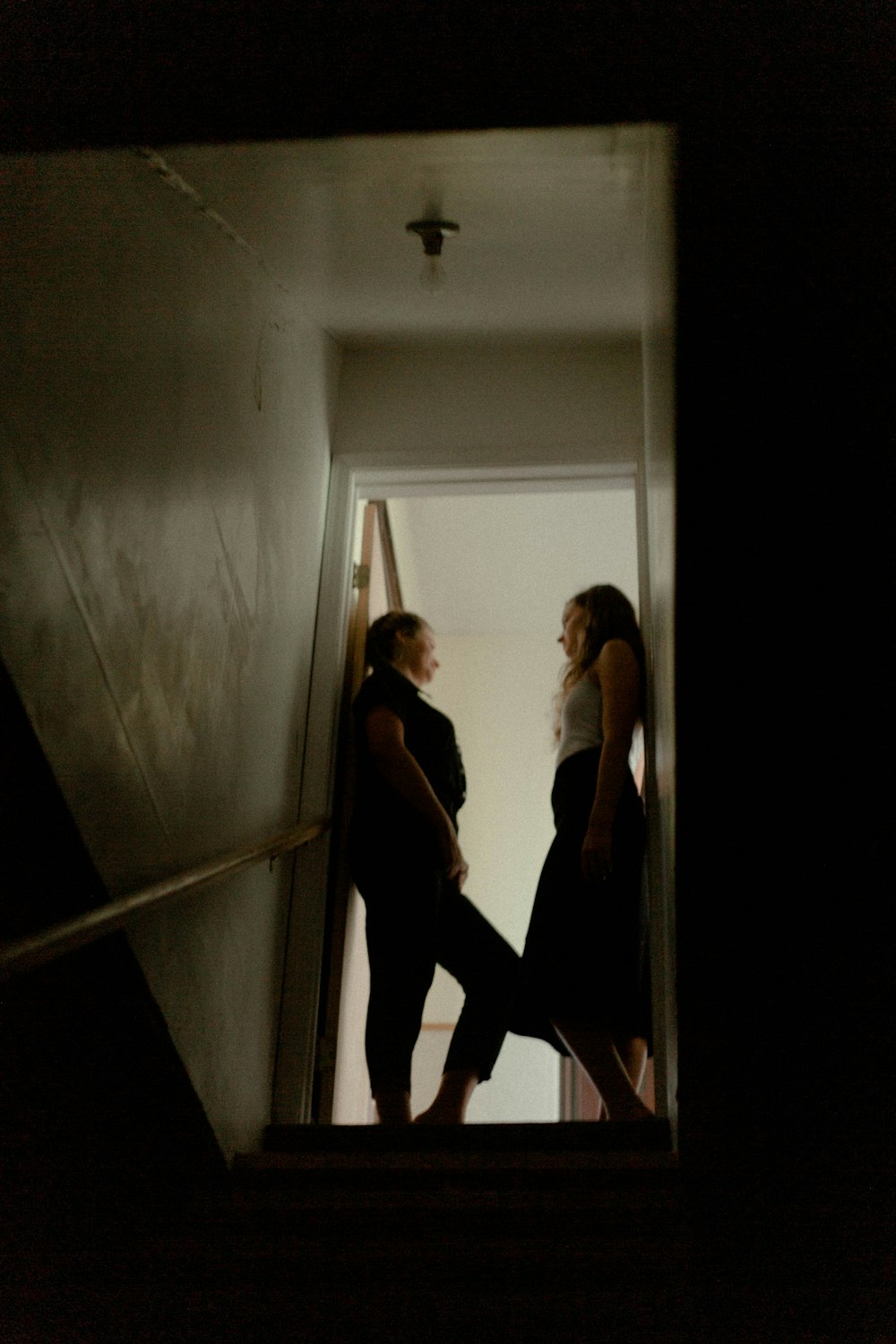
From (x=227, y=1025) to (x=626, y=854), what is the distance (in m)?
1.05

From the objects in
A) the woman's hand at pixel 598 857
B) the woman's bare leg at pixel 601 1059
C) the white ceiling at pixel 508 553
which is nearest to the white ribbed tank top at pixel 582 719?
the woman's hand at pixel 598 857

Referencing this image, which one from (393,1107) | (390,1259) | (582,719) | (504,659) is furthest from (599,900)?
(504,659)

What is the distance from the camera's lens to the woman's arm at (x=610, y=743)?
2.74 m

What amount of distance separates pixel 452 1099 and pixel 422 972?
315 millimetres

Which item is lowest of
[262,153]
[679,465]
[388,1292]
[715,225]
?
[388,1292]

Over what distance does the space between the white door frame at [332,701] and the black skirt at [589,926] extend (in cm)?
11

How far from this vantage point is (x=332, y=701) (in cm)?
327

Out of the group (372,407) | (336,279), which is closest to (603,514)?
(372,407)

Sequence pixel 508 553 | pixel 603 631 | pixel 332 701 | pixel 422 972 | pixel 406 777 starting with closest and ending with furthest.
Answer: pixel 422 972 < pixel 406 777 < pixel 603 631 < pixel 332 701 < pixel 508 553

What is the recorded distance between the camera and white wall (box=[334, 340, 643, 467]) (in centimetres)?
346

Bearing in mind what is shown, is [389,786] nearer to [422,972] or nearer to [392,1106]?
[422,972]

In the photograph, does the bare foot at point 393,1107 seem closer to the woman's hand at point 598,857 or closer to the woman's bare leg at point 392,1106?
the woman's bare leg at point 392,1106

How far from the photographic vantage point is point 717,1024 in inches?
75.4

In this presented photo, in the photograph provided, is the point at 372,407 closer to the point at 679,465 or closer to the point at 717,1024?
the point at 679,465
